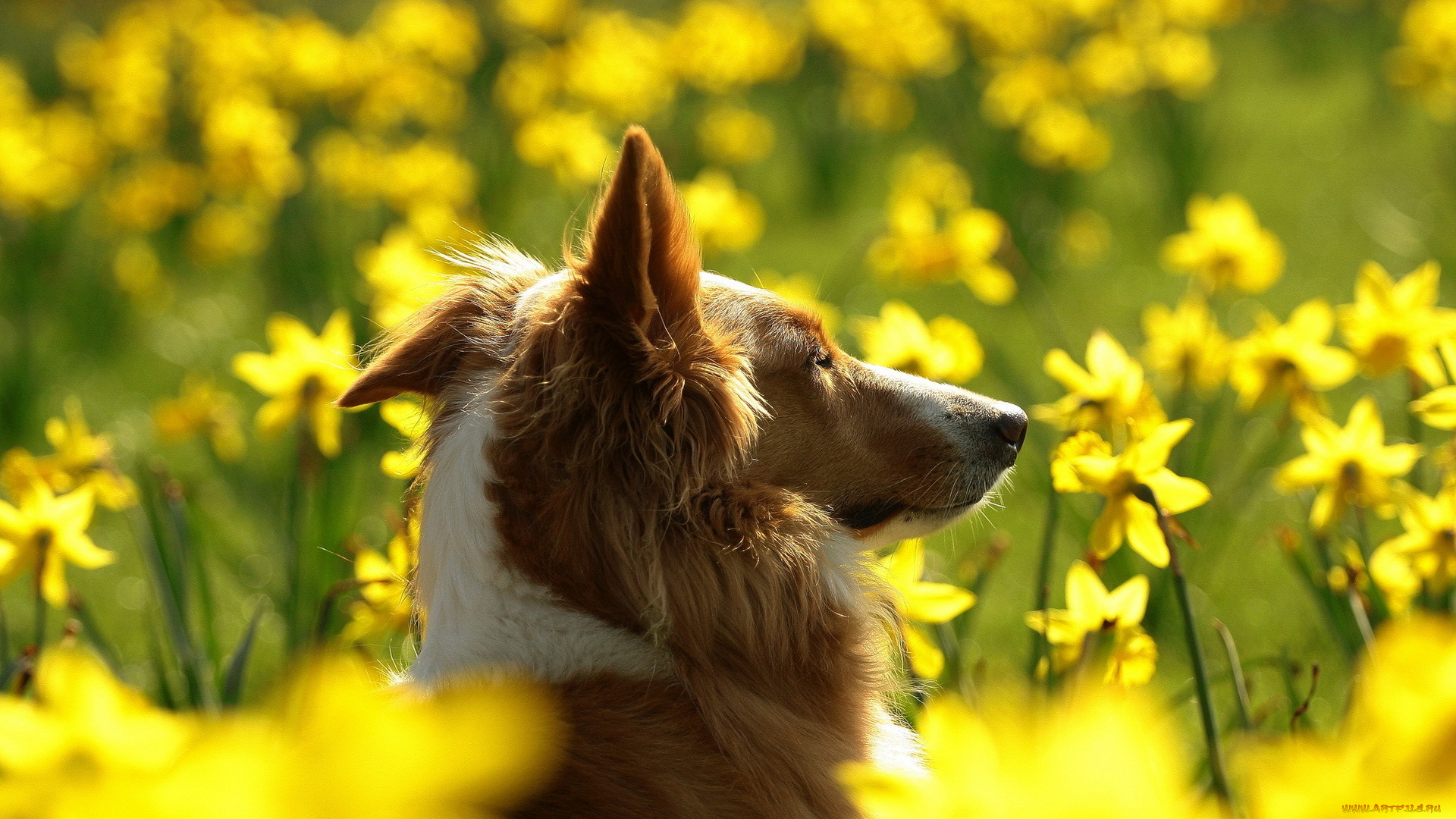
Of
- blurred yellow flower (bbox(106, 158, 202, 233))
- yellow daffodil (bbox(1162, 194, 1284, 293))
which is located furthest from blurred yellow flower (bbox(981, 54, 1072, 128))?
blurred yellow flower (bbox(106, 158, 202, 233))

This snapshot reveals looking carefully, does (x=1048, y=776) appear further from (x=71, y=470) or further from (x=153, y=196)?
(x=153, y=196)

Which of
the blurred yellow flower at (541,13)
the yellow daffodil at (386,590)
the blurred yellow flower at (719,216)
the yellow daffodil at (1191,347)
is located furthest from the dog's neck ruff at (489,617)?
the blurred yellow flower at (541,13)

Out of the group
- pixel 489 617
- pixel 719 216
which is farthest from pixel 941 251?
pixel 489 617

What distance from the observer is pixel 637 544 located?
1660mm

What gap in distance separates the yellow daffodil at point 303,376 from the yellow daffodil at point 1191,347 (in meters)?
1.94

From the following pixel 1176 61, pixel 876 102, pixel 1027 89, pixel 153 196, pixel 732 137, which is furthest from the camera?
pixel 876 102

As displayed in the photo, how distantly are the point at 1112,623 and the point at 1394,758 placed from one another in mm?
1228

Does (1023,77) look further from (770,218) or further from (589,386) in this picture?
(589,386)

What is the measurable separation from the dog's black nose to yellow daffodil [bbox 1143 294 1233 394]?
0.73 m

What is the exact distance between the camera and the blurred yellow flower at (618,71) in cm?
590

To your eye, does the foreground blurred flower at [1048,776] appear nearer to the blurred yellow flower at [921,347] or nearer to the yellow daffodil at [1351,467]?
the yellow daffodil at [1351,467]

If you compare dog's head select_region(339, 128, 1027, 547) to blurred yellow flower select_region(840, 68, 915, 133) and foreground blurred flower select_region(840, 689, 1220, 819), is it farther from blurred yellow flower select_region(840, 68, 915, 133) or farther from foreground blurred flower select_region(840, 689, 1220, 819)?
blurred yellow flower select_region(840, 68, 915, 133)

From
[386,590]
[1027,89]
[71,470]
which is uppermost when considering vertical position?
[1027,89]

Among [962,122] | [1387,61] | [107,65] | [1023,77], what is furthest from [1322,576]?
[107,65]
